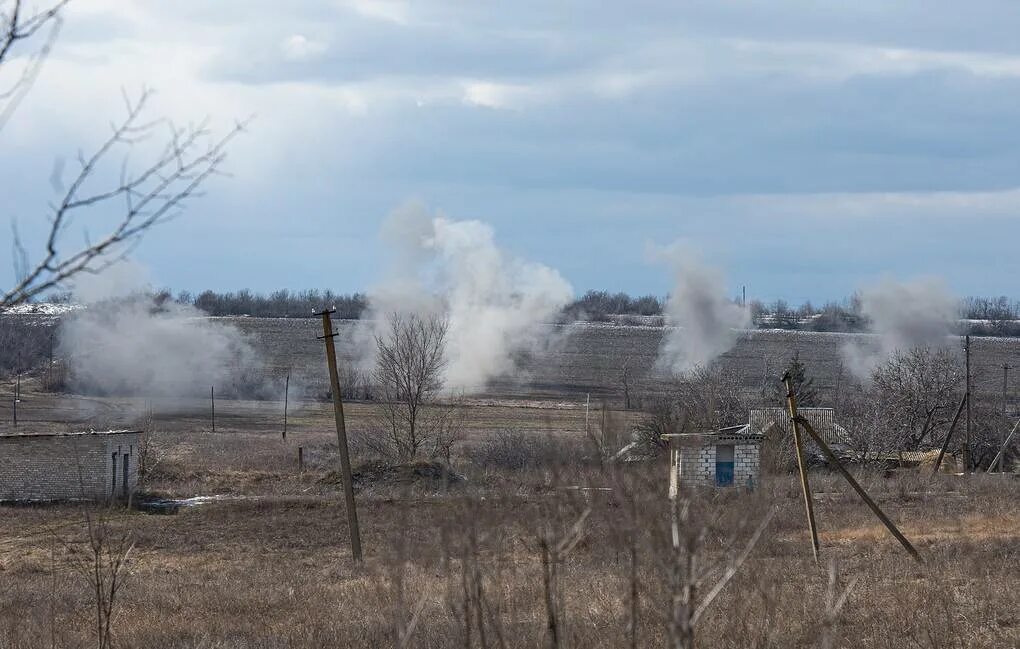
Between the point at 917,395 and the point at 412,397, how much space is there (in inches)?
886

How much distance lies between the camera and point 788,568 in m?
15.4

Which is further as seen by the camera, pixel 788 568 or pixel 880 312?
pixel 880 312

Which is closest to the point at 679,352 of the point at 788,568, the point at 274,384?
the point at 274,384

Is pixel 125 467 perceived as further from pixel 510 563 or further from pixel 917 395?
pixel 917 395

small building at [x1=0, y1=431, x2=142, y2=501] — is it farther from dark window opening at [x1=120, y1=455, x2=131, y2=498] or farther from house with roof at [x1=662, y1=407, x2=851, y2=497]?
house with roof at [x1=662, y1=407, x2=851, y2=497]

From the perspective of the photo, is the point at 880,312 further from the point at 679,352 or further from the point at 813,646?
the point at 813,646

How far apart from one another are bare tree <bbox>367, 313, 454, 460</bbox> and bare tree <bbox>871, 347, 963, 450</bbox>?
18.8 m

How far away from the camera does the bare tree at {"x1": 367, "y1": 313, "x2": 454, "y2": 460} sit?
50.2 m

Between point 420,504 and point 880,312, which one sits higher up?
point 880,312

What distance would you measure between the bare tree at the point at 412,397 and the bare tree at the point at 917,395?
1879cm

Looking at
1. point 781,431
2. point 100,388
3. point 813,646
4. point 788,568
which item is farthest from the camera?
point 100,388

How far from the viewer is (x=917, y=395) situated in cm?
5341

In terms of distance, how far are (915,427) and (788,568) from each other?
129ft

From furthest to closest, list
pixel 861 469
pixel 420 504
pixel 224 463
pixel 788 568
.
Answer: pixel 224 463
pixel 861 469
pixel 420 504
pixel 788 568
